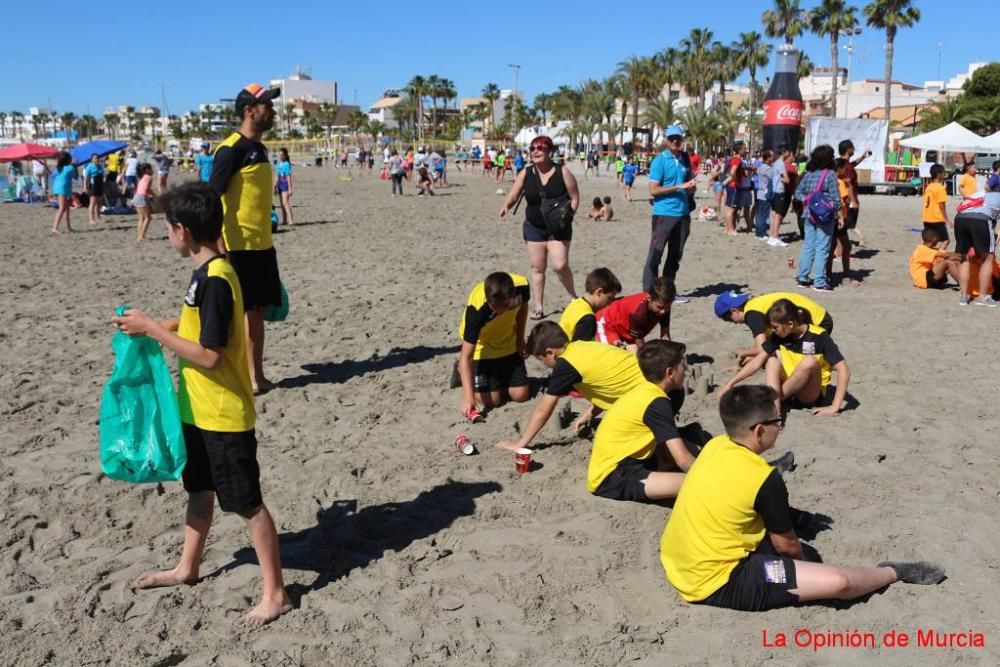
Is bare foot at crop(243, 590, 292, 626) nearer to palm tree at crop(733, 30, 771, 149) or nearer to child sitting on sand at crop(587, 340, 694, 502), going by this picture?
child sitting on sand at crop(587, 340, 694, 502)

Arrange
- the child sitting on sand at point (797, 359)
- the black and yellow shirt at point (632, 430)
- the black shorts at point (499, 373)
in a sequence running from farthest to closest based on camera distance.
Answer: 1. the black shorts at point (499, 373)
2. the child sitting on sand at point (797, 359)
3. the black and yellow shirt at point (632, 430)

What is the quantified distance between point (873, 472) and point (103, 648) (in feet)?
13.4

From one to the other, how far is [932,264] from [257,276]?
8.29 m

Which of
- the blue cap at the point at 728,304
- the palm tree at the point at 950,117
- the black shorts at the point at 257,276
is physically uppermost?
the palm tree at the point at 950,117

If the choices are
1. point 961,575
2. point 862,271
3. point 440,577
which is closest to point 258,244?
point 440,577

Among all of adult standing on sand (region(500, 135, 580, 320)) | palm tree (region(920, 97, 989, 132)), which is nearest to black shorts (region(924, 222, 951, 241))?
adult standing on sand (region(500, 135, 580, 320))

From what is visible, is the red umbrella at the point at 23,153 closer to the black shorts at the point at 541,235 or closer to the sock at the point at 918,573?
the black shorts at the point at 541,235

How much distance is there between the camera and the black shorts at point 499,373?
5949 mm

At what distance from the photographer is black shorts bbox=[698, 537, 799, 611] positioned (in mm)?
3357

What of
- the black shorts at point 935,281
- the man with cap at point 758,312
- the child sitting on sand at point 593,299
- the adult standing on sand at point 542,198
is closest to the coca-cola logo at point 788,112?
the black shorts at point 935,281

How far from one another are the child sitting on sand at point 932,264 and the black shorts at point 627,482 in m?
7.26

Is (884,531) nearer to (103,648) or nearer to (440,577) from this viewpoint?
(440,577)

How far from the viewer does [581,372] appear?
471 cm

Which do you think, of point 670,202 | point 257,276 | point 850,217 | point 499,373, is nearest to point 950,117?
point 850,217
